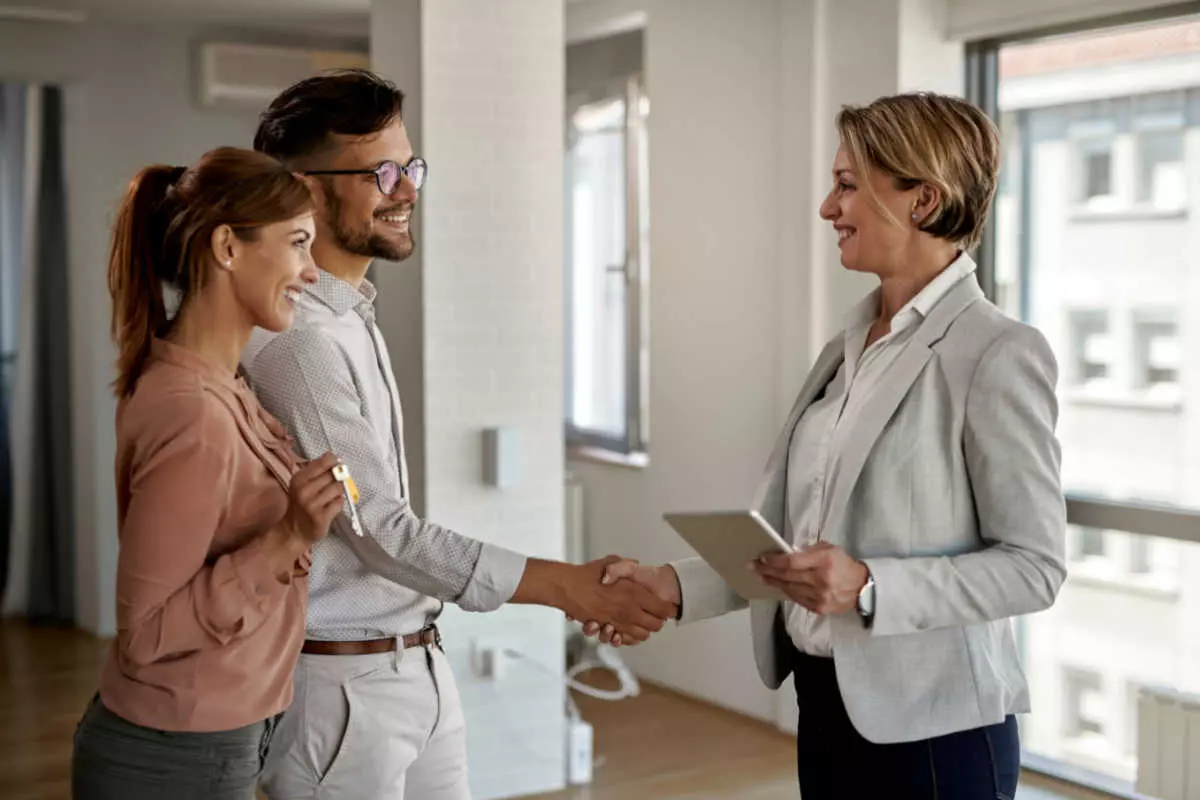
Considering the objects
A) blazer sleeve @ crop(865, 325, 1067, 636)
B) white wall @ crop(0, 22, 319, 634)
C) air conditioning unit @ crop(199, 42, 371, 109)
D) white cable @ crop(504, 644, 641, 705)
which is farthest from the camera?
air conditioning unit @ crop(199, 42, 371, 109)

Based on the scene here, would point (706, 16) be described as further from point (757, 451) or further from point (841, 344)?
point (841, 344)

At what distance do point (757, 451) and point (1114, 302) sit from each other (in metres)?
1.36

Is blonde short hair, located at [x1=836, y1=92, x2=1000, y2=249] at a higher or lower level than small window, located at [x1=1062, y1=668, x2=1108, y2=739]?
higher

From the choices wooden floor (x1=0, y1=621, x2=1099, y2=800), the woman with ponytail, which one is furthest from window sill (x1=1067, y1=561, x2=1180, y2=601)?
the woman with ponytail

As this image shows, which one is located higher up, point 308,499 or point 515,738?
point 308,499

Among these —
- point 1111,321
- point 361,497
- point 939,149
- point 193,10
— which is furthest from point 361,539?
point 193,10

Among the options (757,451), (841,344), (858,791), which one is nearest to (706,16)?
(757,451)

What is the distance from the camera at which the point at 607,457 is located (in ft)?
19.7

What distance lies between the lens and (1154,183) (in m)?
4.18

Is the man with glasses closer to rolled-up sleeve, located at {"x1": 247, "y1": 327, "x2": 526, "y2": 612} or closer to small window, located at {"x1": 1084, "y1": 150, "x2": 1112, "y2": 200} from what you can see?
rolled-up sleeve, located at {"x1": 247, "y1": 327, "x2": 526, "y2": 612}

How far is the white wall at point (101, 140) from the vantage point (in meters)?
6.15

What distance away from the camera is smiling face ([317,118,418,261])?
2154mm

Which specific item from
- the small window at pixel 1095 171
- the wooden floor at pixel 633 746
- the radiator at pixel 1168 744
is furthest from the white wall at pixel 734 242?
the radiator at pixel 1168 744

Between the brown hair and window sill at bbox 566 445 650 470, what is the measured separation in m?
4.01
